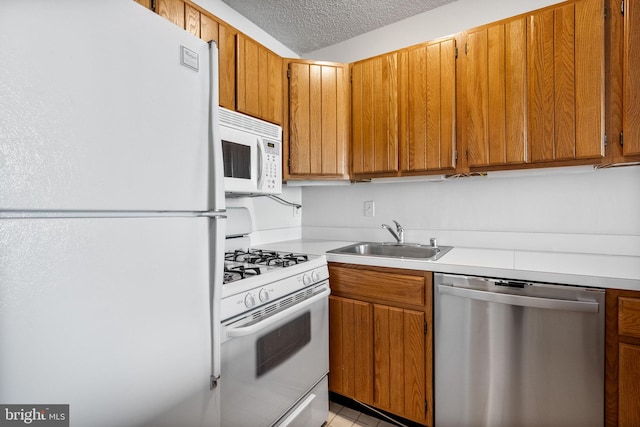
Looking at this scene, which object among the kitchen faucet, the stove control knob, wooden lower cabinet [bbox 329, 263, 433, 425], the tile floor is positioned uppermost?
the kitchen faucet

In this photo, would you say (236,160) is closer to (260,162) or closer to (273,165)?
(260,162)

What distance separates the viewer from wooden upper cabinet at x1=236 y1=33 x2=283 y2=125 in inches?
68.1

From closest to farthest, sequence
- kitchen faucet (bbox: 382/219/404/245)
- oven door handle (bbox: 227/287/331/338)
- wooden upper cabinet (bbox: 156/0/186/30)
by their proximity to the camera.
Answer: oven door handle (bbox: 227/287/331/338)
wooden upper cabinet (bbox: 156/0/186/30)
kitchen faucet (bbox: 382/219/404/245)

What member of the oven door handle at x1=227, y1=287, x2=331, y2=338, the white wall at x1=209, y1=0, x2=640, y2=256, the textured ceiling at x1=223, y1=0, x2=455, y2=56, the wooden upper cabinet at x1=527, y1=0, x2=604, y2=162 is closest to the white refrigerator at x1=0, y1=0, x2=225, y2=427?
the oven door handle at x1=227, y1=287, x2=331, y2=338

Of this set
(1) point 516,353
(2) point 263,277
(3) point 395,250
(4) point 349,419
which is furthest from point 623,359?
(2) point 263,277

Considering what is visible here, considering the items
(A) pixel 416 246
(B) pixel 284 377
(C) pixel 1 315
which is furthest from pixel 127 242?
(A) pixel 416 246

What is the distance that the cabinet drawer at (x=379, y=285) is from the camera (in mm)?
1565

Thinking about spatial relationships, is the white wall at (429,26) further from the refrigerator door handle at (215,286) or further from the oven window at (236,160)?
the refrigerator door handle at (215,286)

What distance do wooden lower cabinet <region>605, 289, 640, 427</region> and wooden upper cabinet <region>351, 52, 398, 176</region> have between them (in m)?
1.25

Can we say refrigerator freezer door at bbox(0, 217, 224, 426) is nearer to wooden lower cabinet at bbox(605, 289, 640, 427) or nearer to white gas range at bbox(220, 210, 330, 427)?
white gas range at bbox(220, 210, 330, 427)

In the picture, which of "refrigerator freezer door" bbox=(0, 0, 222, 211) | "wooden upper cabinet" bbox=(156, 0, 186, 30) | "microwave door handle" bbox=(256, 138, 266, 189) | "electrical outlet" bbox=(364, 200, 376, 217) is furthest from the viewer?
"electrical outlet" bbox=(364, 200, 376, 217)

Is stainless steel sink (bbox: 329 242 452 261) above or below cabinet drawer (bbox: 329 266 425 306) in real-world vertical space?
above

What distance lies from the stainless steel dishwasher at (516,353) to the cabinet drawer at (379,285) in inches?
4.3

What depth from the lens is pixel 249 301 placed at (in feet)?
3.94
